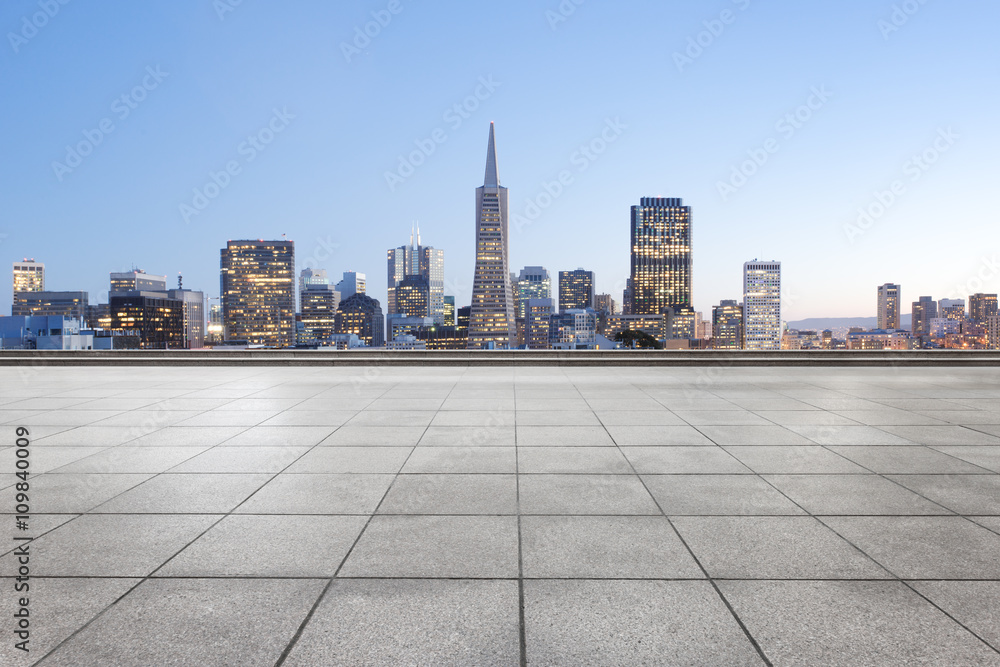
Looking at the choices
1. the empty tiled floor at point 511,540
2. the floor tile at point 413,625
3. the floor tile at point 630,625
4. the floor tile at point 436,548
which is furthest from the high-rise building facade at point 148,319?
the floor tile at point 630,625

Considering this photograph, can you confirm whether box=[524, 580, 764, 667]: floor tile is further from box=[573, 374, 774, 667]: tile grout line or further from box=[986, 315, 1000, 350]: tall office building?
box=[986, 315, 1000, 350]: tall office building

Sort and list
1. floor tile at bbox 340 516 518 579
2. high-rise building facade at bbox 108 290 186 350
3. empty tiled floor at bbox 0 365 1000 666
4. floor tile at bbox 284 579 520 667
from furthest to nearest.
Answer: high-rise building facade at bbox 108 290 186 350 < floor tile at bbox 340 516 518 579 < empty tiled floor at bbox 0 365 1000 666 < floor tile at bbox 284 579 520 667

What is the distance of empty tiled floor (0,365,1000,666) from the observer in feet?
10.3

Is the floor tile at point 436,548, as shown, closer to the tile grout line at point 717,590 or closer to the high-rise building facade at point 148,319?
the tile grout line at point 717,590

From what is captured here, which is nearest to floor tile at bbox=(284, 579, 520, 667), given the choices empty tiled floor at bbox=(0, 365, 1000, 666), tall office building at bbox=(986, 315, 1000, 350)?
empty tiled floor at bbox=(0, 365, 1000, 666)

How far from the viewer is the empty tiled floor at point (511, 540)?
10.3ft

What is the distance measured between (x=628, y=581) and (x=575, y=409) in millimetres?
7007

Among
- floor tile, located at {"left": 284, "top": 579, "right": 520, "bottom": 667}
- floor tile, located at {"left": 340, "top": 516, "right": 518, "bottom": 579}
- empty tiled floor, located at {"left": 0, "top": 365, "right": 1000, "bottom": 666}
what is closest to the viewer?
floor tile, located at {"left": 284, "top": 579, "right": 520, "bottom": 667}

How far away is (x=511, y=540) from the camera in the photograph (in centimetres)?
446

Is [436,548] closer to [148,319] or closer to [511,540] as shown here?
[511,540]

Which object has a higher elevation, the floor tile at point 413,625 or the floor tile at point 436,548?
the floor tile at point 436,548

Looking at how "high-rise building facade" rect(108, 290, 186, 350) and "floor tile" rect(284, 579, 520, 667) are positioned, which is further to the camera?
"high-rise building facade" rect(108, 290, 186, 350)

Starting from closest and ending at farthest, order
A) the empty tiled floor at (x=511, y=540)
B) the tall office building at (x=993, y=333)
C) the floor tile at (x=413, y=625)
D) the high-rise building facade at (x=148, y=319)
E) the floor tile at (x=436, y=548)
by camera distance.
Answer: the floor tile at (x=413, y=625) < the empty tiled floor at (x=511, y=540) < the floor tile at (x=436, y=548) < the tall office building at (x=993, y=333) < the high-rise building facade at (x=148, y=319)

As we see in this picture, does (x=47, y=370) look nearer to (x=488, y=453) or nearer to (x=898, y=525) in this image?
(x=488, y=453)
